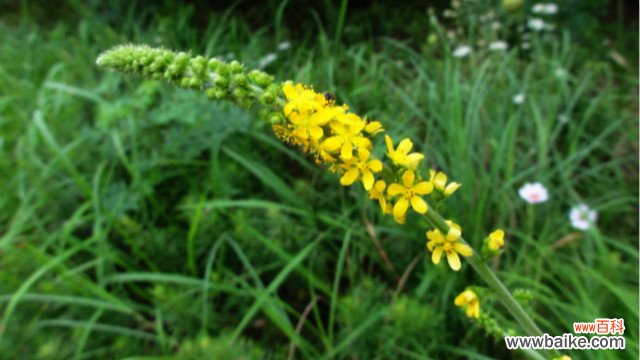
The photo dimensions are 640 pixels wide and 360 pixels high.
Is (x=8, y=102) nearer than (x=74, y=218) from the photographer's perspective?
No

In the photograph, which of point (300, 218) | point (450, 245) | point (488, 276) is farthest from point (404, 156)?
point (300, 218)

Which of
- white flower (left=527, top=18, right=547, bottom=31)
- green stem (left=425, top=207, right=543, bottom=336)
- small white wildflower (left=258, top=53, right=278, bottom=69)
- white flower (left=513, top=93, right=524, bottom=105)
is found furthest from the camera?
white flower (left=527, top=18, right=547, bottom=31)

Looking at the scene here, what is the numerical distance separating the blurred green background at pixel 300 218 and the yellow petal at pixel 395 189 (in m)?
1.20

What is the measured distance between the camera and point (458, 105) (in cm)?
304

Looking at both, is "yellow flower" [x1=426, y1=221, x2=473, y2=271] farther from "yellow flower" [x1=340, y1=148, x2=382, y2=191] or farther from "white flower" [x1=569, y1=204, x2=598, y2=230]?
"white flower" [x1=569, y1=204, x2=598, y2=230]

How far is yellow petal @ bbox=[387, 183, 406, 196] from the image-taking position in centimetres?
123

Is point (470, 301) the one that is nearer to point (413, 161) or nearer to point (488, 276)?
point (488, 276)

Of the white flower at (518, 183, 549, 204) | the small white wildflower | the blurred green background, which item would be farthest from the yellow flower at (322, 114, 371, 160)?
the small white wildflower

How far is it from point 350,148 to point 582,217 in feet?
6.85

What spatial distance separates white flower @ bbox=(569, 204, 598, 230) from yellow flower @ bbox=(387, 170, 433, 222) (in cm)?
186

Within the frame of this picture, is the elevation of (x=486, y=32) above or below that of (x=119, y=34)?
below

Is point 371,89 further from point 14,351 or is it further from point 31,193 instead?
point 14,351

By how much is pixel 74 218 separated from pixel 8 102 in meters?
1.74

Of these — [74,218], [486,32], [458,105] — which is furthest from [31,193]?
[486,32]
